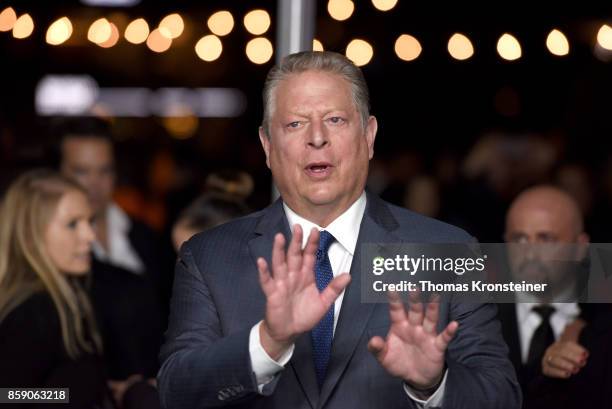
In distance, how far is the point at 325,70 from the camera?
2.71m

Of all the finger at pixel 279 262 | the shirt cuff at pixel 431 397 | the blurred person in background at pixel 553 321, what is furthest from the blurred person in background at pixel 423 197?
the finger at pixel 279 262

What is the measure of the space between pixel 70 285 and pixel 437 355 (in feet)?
6.87

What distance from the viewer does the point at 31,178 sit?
415 cm

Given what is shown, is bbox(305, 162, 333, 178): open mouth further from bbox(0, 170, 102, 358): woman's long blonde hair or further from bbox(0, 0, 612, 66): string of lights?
bbox(0, 0, 612, 66): string of lights

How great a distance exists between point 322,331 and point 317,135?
0.48m

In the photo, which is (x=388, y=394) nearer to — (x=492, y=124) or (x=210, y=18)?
(x=210, y=18)

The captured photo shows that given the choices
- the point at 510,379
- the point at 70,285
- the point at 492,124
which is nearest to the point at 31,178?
the point at 70,285

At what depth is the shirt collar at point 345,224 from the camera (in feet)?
8.94

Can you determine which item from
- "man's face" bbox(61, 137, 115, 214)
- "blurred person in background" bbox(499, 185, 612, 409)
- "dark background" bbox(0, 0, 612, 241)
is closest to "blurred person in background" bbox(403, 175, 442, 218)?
"dark background" bbox(0, 0, 612, 241)

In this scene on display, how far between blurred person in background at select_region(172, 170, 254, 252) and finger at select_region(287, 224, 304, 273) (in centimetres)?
220

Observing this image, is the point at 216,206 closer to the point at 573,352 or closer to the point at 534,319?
the point at 534,319

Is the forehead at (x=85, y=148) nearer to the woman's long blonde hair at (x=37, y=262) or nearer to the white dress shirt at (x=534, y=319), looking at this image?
the woman's long blonde hair at (x=37, y=262)

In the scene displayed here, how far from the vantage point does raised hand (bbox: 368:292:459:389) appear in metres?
2.27

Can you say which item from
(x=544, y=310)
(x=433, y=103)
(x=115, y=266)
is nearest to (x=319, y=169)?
(x=544, y=310)
